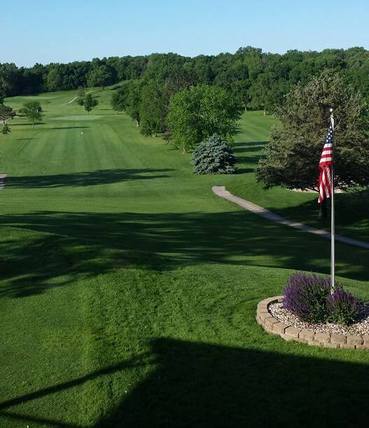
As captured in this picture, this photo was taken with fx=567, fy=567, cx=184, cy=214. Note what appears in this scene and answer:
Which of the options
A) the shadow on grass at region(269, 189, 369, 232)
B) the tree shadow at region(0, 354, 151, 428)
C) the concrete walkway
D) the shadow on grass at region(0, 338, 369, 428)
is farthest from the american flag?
the shadow on grass at region(269, 189, 369, 232)

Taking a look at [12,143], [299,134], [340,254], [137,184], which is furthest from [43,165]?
[340,254]

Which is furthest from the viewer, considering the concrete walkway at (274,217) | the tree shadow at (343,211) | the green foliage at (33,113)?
the green foliage at (33,113)

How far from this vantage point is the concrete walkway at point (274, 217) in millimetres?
26861

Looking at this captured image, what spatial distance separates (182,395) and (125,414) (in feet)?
2.91

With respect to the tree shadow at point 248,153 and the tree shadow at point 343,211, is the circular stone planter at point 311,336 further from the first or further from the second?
the tree shadow at point 248,153

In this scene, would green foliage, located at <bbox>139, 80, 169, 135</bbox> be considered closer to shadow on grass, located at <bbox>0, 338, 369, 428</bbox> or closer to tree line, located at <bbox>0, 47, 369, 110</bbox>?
tree line, located at <bbox>0, 47, 369, 110</bbox>

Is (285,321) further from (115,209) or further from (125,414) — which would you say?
(115,209)

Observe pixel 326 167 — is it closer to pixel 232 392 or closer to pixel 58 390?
pixel 232 392

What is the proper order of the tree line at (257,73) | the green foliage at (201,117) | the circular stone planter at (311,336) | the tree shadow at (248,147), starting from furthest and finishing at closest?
the tree line at (257,73) → the tree shadow at (248,147) → the green foliage at (201,117) → the circular stone planter at (311,336)

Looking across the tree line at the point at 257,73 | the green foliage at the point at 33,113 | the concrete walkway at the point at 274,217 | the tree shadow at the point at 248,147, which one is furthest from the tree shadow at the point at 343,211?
the green foliage at the point at 33,113

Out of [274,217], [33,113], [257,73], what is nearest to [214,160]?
[274,217]

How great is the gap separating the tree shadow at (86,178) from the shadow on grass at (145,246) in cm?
1983

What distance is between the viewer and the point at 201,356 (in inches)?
366

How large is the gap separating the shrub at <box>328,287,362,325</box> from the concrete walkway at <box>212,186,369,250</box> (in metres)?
15.6
